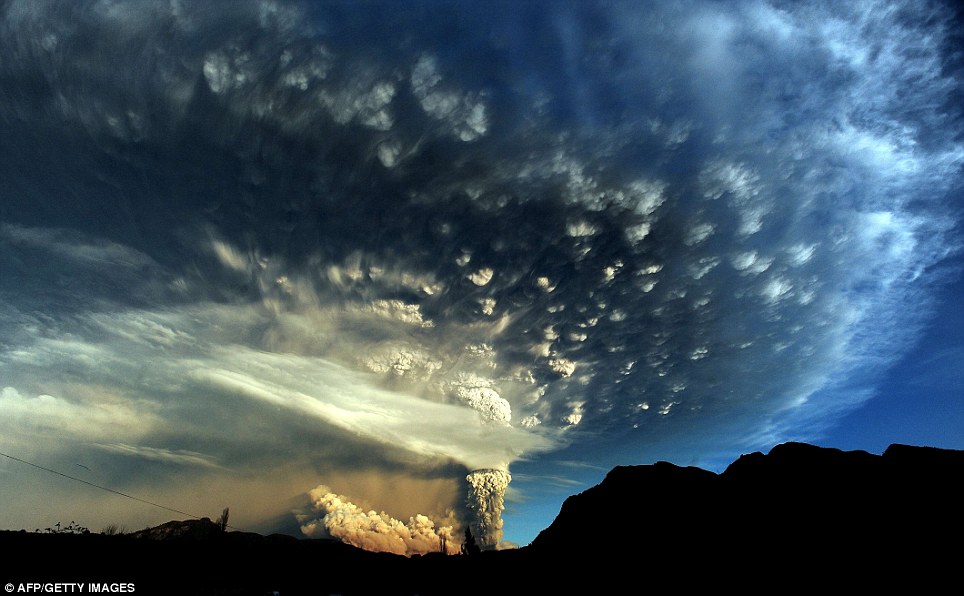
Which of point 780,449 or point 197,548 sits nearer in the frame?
point 780,449

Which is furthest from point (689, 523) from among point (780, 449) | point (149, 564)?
point (149, 564)

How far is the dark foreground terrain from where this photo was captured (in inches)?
1623

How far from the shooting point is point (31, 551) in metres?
46.8

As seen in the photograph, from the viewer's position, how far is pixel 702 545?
5588cm

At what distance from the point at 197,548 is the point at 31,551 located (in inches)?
1131

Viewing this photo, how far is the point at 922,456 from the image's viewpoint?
162ft

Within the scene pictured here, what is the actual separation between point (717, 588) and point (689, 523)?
1400 cm

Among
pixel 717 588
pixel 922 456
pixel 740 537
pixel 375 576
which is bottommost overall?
pixel 375 576

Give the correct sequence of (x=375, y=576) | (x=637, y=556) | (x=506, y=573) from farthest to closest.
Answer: (x=375, y=576) → (x=506, y=573) → (x=637, y=556)

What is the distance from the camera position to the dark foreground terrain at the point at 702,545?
135ft

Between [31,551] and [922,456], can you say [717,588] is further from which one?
[31,551]

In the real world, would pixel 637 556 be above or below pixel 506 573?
above

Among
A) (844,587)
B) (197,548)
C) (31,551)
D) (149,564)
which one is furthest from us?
(197,548)

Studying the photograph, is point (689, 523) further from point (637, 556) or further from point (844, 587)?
point (844, 587)
